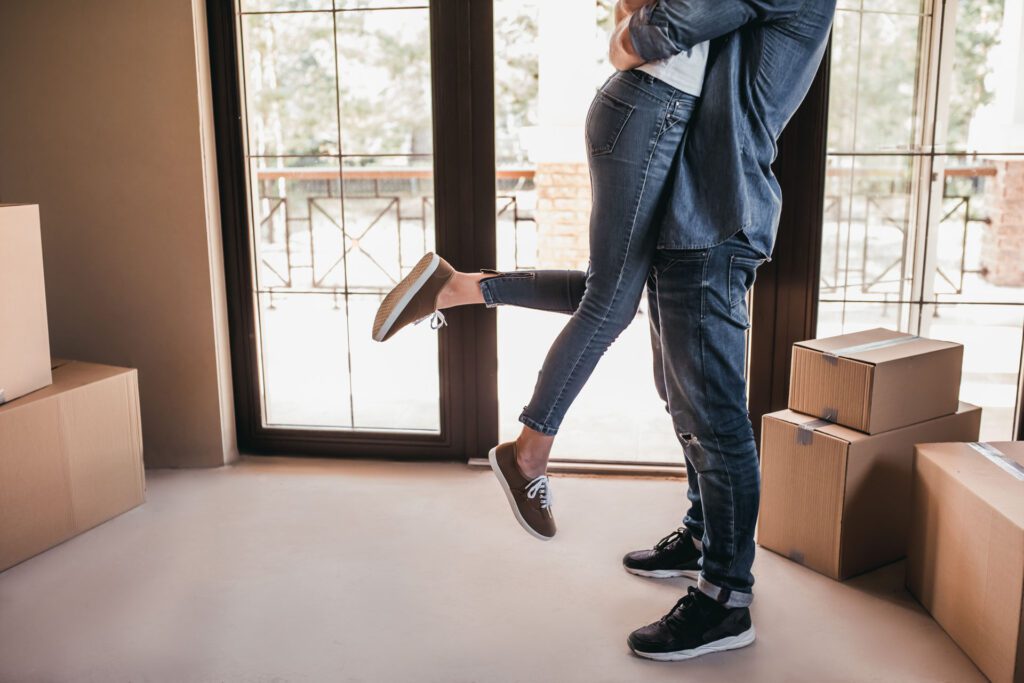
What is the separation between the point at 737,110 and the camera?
1542 mm

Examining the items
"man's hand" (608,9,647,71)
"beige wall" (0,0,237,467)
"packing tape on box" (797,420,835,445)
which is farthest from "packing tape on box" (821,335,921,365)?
"beige wall" (0,0,237,467)

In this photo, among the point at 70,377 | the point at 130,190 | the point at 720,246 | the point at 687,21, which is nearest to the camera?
the point at 687,21

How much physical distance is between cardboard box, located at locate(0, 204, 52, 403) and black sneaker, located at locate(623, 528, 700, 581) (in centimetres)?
152

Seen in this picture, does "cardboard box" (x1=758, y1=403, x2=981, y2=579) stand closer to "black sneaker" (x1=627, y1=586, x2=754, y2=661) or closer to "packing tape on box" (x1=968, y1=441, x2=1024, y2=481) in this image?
"packing tape on box" (x1=968, y1=441, x2=1024, y2=481)

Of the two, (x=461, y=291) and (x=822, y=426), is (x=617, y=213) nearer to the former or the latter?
(x=461, y=291)

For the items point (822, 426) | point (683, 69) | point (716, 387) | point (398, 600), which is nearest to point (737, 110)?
point (683, 69)

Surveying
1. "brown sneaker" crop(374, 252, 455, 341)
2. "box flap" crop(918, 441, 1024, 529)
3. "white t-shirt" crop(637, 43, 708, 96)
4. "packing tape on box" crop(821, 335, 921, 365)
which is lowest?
"box flap" crop(918, 441, 1024, 529)

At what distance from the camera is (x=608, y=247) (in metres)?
1.62

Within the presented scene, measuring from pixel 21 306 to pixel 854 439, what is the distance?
6.43ft

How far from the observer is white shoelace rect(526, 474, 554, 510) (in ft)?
5.67

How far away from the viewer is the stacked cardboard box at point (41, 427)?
2062 millimetres

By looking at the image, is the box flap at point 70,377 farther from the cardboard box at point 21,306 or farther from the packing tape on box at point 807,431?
the packing tape on box at point 807,431

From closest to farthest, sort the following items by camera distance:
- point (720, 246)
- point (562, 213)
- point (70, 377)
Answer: point (720, 246) < point (70, 377) < point (562, 213)

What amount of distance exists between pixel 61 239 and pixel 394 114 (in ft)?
3.48
